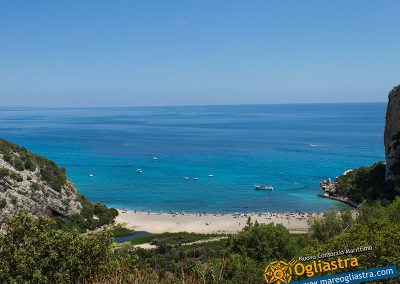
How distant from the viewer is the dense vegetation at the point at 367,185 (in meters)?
57.8

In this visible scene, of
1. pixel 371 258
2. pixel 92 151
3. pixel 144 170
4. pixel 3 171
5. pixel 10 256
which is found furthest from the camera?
pixel 92 151

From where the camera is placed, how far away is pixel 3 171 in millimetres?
45406

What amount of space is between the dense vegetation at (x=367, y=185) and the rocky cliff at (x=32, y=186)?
42885 mm

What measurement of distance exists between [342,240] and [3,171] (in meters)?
42.3

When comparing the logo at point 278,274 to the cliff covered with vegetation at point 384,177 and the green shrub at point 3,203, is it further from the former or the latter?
the cliff covered with vegetation at point 384,177

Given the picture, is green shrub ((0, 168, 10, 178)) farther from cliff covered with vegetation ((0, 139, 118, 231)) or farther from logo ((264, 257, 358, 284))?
logo ((264, 257, 358, 284))

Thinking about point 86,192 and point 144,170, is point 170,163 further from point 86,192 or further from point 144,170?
point 86,192

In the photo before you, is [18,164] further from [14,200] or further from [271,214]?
[271,214]

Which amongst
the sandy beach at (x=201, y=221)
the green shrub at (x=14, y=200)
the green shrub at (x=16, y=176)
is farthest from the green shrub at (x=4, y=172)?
the sandy beach at (x=201, y=221)

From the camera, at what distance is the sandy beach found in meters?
51.2

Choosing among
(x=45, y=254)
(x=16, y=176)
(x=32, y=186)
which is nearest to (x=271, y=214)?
(x=32, y=186)

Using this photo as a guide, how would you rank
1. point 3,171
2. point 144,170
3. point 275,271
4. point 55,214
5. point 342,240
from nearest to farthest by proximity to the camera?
point 275,271, point 342,240, point 3,171, point 55,214, point 144,170

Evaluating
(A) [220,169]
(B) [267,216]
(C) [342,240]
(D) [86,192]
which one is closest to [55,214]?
(D) [86,192]

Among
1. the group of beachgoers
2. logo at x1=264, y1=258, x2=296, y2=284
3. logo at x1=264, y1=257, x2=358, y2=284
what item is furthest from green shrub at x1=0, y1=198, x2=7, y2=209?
logo at x1=264, y1=258, x2=296, y2=284
